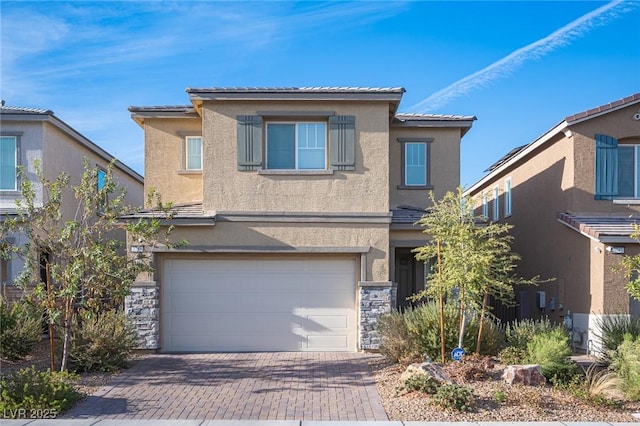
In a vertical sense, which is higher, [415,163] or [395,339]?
[415,163]

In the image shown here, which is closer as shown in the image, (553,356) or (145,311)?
(553,356)

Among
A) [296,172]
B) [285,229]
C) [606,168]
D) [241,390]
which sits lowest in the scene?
[241,390]

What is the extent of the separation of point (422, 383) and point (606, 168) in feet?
28.7

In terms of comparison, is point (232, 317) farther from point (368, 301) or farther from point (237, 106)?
point (237, 106)

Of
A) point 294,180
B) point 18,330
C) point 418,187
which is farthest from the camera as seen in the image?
point 418,187

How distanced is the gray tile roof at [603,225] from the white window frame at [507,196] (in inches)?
183

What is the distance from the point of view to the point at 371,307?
13.9 meters

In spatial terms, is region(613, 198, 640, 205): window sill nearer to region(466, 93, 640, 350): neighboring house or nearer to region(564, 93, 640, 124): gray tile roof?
region(466, 93, 640, 350): neighboring house

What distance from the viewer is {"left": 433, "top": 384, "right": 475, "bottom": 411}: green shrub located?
29.3 ft

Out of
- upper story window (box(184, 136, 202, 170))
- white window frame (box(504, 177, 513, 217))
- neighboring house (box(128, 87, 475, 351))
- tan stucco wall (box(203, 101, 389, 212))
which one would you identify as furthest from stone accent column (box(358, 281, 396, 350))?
white window frame (box(504, 177, 513, 217))

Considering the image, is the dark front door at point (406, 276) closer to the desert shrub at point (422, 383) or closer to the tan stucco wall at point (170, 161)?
the tan stucco wall at point (170, 161)

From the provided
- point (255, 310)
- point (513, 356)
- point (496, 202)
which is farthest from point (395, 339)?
point (496, 202)

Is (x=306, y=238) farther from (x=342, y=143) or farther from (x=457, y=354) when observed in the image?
(x=457, y=354)

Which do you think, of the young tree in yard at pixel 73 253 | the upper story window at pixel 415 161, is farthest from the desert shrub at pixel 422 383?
the upper story window at pixel 415 161
